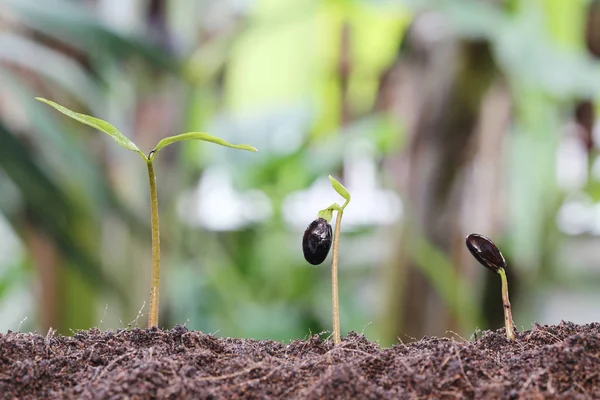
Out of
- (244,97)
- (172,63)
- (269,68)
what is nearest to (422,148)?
(172,63)

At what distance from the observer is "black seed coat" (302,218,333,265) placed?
39 cm

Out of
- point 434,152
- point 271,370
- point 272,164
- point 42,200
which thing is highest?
point 272,164

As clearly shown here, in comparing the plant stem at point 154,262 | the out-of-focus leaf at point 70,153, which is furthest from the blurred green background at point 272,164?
the plant stem at point 154,262

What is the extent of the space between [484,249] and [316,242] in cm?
11

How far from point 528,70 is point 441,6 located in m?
0.22

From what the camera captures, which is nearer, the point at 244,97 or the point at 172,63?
the point at 172,63

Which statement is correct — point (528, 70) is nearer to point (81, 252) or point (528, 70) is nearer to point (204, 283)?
point (81, 252)

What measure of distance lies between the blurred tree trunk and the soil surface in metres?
1.09

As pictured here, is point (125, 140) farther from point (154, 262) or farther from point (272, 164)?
point (272, 164)

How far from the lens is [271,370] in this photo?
34cm

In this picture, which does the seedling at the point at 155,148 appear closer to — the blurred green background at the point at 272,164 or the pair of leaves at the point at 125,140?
the pair of leaves at the point at 125,140

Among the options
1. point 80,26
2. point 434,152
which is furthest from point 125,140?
point 434,152

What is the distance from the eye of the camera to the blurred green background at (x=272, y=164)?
1207mm

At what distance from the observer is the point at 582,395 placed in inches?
12.5
